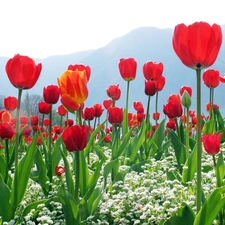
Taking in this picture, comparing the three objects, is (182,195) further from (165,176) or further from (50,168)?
(50,168)

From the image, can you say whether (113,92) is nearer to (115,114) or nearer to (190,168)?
(115,114)

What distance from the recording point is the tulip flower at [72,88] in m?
2.35

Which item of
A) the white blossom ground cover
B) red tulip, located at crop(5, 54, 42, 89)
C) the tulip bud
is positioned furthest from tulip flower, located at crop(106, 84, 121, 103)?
red tulip, located at crop(5, 54, 42, 89)

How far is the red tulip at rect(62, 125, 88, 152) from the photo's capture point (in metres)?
2.11

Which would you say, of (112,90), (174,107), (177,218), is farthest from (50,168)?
(177,218)

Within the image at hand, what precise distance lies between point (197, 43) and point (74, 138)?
0.76 m

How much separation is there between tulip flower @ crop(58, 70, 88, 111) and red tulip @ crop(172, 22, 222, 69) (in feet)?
2.42

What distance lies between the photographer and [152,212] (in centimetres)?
246

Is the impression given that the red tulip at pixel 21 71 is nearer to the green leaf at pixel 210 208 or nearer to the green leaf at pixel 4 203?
the green leaf at pixel 4 203

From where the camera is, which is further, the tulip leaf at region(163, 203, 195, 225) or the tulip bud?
the tulip bud

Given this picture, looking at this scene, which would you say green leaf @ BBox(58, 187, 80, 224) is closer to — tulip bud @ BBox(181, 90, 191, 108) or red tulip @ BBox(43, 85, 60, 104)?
red tulip @ BBox(43, 85, 60, 104)

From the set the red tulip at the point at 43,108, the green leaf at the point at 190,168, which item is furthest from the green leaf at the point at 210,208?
the red tulip at the point at 43,108

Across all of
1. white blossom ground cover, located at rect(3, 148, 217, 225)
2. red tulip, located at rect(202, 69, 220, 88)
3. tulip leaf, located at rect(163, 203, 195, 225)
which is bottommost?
white blossom ground cover, located at rect(3, 148, 217, 225)

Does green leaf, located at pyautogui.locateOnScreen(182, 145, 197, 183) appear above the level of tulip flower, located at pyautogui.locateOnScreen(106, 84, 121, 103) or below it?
below
